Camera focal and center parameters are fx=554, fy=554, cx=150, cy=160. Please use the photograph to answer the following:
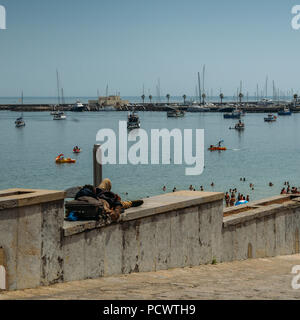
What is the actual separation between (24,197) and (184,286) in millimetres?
2911

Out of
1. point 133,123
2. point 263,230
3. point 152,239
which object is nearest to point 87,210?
point 152,239

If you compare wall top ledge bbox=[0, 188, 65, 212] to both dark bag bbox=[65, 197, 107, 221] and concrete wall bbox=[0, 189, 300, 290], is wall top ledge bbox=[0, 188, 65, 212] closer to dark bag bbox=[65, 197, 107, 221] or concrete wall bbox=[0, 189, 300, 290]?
concrete wall bbox=[0, 189, 300, 290]

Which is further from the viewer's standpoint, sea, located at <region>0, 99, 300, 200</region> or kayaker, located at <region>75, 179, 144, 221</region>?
sea, located at <region>0, 99, 300, 200</region>

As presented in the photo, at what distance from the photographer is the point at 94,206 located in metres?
9.26

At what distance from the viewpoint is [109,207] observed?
31.5 ft

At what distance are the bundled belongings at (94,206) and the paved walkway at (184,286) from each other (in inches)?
42.0

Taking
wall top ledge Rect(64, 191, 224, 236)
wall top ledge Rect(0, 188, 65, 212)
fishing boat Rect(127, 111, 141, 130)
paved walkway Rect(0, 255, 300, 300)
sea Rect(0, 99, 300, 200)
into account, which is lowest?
sea Rect(0, 99, 300, 200)

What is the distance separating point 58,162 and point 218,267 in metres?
63.1

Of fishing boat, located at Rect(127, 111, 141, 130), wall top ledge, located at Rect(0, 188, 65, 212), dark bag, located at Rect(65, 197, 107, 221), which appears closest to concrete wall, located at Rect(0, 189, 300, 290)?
wall top ledge, located at Rect(0, 188, 65, 212)

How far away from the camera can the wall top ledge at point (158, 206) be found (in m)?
9.02

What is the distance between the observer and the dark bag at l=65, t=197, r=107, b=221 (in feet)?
30.5

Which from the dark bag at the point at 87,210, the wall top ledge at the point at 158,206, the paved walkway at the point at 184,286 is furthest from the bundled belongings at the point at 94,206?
the paved walkway at the point at 184,286
